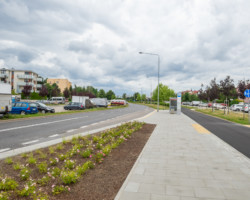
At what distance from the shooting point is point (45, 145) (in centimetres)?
667

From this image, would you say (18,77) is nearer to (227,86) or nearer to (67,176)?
(227,86)

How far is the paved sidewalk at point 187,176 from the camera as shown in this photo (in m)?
3.31

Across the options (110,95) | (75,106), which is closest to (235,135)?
(75,106)

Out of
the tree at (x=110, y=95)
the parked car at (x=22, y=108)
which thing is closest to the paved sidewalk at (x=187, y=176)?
the parked car at (x=22, y=108)

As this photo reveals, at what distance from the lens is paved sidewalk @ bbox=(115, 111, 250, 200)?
331 centimetres

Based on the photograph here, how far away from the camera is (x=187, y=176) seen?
13.5ft

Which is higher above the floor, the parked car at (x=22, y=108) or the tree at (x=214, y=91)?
the tree at (x=214, y=91)

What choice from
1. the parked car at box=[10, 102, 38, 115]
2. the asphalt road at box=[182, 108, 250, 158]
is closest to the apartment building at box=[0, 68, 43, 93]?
the parked car at box=[10, 102, 38, 115]

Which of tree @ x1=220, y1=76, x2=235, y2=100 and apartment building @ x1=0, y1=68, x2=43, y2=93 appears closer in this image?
tree @ x1=220, y1=76, x2=235, y2=100

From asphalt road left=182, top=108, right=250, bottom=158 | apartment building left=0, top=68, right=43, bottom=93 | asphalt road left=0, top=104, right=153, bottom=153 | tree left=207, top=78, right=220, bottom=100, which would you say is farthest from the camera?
apartment building left=0, top=68, right=43, bottom=93

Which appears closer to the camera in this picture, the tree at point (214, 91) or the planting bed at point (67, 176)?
the planting bed at point (67, 176)

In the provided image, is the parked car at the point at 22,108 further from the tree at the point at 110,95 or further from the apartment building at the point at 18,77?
the tree at the point at 110,95

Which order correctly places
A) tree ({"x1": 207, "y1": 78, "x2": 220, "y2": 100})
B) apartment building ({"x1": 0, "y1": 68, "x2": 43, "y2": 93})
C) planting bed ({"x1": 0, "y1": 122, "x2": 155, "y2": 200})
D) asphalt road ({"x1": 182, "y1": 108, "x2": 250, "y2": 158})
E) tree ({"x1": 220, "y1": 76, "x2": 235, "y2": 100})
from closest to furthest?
planting bed ({"x1": 0, "y1": 122, "x2": 155, "y2": 200}), asphalt road ({"x1": 182, "y1": 108, "x2": 250, "y2": 158}), tree ({"x1": 220, "y1": 76, "x2": 235, "y2": 100}), tree ({"x1": 207, "y1": 78, "x2": 220, "y2": 100}), apartment building ({"x1": 0, "y1": 68, "x2": 43, "y2": 93})

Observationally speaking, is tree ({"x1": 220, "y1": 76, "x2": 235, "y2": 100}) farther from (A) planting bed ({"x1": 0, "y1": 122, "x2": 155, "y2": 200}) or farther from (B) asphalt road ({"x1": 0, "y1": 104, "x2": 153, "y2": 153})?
(A) planting bed ({"x1": 0, "y1": 122, "x2": 155, "y2": 200})
